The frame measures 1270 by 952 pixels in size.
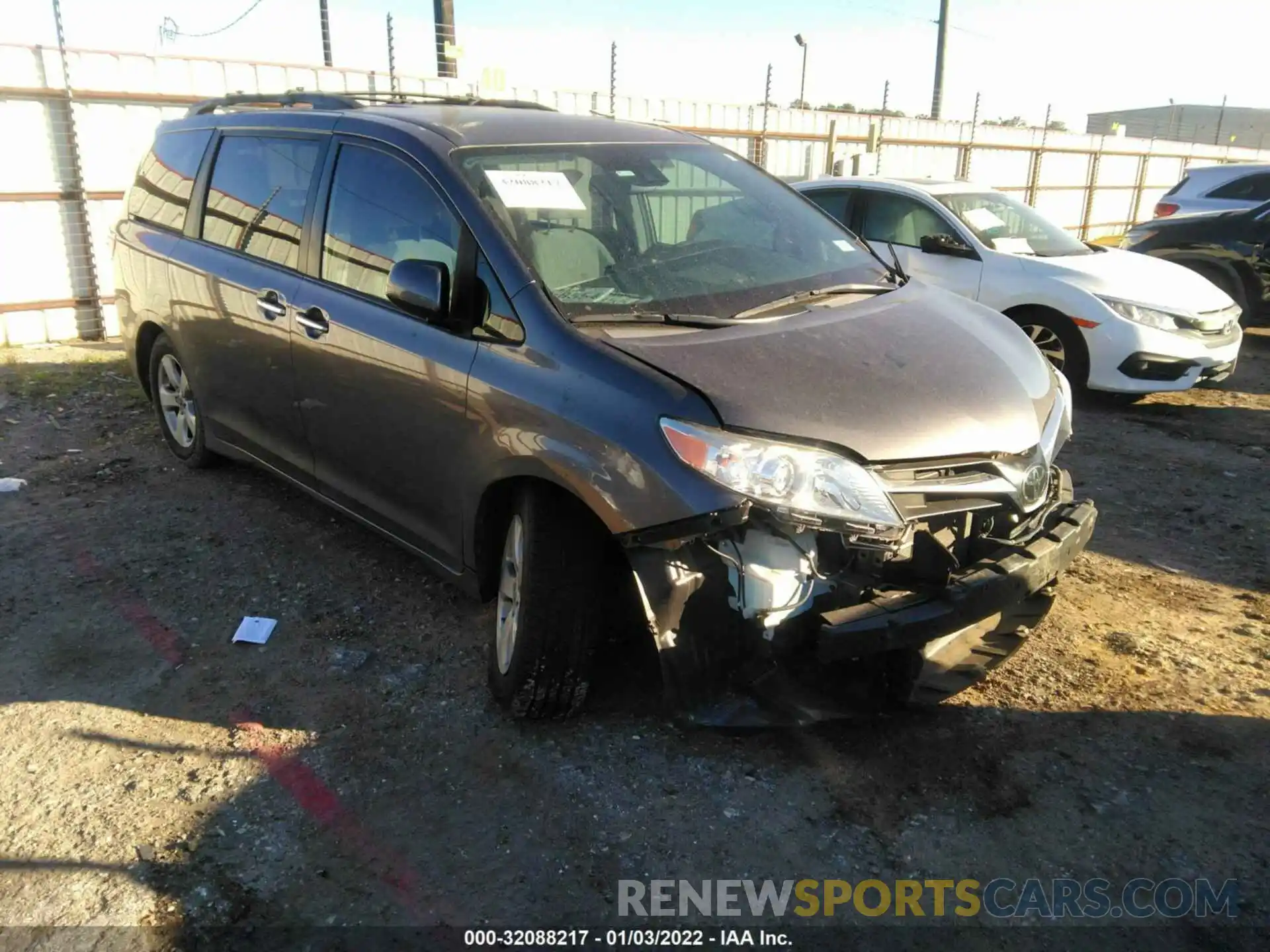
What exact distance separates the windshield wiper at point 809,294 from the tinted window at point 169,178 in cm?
307

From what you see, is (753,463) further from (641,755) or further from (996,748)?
(996,748)

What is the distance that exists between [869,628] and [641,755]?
86 centimetres

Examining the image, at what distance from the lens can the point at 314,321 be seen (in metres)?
3.77

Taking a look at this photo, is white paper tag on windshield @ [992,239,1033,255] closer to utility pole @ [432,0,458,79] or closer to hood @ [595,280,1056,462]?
hood @ [595,280,1056,462]

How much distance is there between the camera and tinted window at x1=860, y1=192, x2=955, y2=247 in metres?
7.61

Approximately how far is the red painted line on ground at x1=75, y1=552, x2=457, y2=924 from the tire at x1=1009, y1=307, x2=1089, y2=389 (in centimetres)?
583

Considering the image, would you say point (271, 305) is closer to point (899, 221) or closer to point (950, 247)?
point (950, 247)

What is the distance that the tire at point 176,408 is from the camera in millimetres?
5214

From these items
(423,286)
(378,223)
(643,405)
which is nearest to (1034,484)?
(643,405)

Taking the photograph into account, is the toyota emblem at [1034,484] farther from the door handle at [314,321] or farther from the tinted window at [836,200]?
the tinted window at [836,200]

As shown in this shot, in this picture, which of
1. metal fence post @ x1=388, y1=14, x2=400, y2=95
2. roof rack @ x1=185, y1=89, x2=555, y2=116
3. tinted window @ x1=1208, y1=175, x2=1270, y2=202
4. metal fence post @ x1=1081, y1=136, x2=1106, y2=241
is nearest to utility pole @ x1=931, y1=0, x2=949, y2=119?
metal fence post @ x1=1081, y1=136, x2=1106, y2=241

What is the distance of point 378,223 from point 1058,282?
5.28 metres

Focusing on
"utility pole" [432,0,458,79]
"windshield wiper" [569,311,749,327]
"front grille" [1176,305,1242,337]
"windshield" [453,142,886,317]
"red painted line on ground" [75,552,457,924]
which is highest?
"utility pole" [432,0,458,79]

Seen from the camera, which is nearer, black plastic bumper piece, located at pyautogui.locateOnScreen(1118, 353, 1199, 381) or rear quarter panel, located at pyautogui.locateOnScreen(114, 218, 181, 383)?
rear quarter panel, located at pyautogui.locateOnScreen(114, 218, 181, 383)
